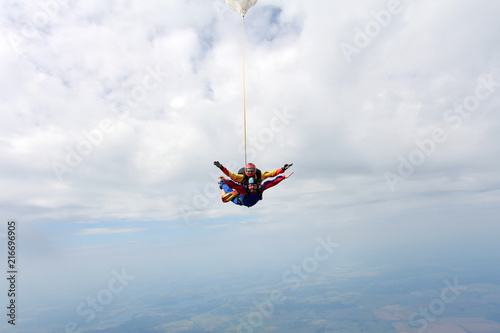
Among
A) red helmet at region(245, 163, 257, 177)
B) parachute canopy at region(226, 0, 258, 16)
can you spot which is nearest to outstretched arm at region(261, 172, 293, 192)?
red helmet at region(245, 163, 257, 177)

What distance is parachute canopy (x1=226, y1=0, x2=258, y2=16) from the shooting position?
838 cm

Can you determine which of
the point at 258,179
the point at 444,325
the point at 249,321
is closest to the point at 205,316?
the point at 249,321

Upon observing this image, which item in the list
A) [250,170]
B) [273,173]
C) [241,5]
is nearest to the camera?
[241,5]

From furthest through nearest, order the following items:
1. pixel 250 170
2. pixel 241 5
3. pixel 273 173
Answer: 1. pixel 273 173
2. pixel 250 170
3. pixel 241 5

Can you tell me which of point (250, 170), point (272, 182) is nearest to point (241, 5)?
point (250, 170)

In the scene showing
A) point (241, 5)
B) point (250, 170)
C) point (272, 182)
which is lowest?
point (272, 182)

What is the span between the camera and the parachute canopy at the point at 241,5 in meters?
8.38

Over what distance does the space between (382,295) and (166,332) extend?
494 feet

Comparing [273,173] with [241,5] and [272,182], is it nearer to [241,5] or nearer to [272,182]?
[272,182]

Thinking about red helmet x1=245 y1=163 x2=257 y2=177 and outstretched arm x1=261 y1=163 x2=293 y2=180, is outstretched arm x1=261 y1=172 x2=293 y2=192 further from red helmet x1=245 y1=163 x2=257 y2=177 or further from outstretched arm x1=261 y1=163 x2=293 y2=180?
red helmet x1=245 y1=163 x2=257 y2=177

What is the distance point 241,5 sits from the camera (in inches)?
332

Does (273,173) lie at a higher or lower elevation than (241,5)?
lower

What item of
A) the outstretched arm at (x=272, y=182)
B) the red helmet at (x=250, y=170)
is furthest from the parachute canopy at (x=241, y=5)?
the outstretched arm at (x=272, y=182)

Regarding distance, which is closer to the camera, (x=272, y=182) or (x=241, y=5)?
(x=241, y=5)
